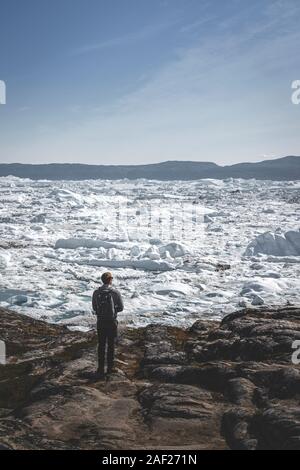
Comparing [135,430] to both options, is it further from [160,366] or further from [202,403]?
[160,366]

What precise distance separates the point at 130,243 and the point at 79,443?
1578 cm

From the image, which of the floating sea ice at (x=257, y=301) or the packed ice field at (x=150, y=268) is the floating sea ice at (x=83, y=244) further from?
the floating sea ice at (x=257, y=301)

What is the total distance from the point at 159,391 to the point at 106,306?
1.42 metres

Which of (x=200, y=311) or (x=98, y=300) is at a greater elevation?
(x=98, y=300)

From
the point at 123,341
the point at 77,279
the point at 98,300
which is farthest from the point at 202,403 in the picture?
the point at 77,279

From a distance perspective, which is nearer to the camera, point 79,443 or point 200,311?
point 79,443

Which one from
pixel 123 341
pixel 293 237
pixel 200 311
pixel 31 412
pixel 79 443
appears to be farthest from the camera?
pixel 293 237

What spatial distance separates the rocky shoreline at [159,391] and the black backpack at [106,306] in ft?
3.07

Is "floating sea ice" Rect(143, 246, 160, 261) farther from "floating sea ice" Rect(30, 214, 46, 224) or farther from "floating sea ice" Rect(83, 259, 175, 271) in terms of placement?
"floating sea ice" Rect(30, 214, 46, 224)

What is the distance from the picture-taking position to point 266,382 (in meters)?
5.53

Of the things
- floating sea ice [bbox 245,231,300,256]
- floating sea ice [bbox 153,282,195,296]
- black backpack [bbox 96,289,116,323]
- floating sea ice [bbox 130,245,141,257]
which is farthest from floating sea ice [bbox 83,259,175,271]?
black backpack [bbox 96,289,116,323]

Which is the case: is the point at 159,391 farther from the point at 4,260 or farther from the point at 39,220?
the point at 39,220

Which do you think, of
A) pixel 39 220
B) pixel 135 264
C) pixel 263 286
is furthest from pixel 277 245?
pixel 39 220

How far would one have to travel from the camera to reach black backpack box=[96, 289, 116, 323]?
5902mm
